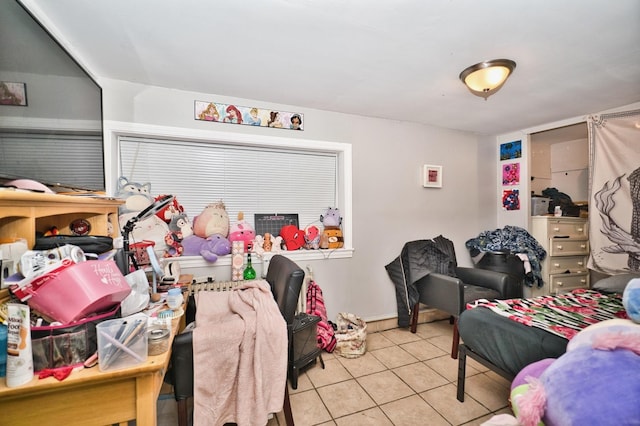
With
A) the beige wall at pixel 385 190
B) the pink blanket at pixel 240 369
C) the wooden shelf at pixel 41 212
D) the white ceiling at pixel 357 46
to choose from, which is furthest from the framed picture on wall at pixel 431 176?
the wooden shelf at pixel 41 212

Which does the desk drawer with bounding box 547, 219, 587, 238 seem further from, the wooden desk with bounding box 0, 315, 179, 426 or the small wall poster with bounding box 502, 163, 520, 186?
the wooden desk with bounding box 0, 315, 179, 426

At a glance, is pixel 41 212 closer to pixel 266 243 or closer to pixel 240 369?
pixel 240 369

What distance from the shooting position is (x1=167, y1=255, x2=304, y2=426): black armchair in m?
1.32

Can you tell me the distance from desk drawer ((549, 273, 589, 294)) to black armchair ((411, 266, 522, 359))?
84cm

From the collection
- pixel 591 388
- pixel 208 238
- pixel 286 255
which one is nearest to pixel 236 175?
pixel 208 238

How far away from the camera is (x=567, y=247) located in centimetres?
331

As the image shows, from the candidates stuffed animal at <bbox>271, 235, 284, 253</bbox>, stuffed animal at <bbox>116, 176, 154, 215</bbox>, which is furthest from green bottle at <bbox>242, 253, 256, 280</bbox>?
stuffed animal at <bbox>116, 176, 154, 215</bbox>

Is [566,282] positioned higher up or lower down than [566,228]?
lower down

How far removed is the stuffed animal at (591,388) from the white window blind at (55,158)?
1979 mm

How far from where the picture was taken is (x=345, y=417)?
5.65ft

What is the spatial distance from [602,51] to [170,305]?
9.86 ft

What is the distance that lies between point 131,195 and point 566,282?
15.4 feet

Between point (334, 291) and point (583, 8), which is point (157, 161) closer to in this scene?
point (334, 291)

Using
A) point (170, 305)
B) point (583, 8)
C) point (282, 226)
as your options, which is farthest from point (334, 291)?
point (583, 8)
